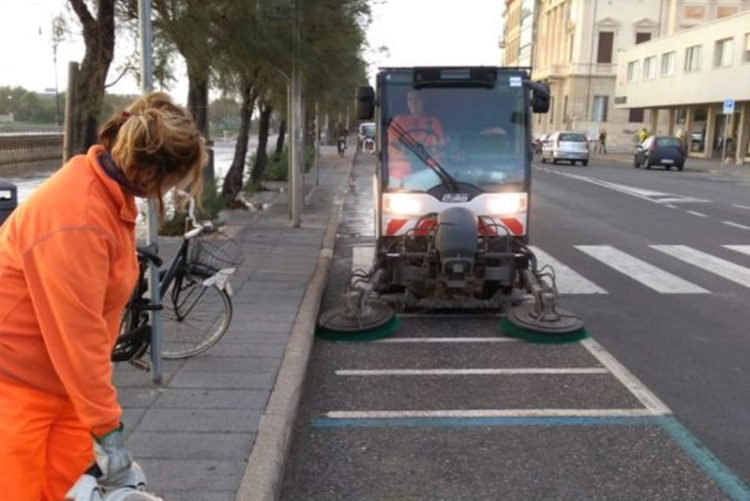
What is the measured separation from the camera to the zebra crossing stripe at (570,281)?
9.10m

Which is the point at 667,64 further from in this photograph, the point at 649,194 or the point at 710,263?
the point at 710,263

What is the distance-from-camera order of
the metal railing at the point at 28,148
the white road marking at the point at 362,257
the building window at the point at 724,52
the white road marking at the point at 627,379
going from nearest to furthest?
the white road marking at the point at 627,379, the white road marking at the point at 362,257, the metal railing at the point at 28,148, the building window at the point at 724,52

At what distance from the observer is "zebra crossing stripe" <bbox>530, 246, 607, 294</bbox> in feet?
29.9

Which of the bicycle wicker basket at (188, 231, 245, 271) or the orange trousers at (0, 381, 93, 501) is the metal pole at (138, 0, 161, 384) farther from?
the orange trousers at (0, 381, 93, 501)

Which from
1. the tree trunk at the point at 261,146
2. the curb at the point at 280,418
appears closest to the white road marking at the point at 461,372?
the curb at the point at 280,418

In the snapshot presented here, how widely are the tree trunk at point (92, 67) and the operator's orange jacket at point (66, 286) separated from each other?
20.8ft

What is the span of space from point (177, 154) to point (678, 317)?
689 centimetres

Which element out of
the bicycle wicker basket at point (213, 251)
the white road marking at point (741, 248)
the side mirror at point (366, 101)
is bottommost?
the white road marking at point (741, 248)

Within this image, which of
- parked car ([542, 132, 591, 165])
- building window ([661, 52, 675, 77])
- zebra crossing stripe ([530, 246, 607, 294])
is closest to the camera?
zebra crossing stripe ([530, 246, 607, 294])

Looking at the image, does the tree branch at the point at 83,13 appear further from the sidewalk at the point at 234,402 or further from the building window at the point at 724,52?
the building window at the point at 724,52

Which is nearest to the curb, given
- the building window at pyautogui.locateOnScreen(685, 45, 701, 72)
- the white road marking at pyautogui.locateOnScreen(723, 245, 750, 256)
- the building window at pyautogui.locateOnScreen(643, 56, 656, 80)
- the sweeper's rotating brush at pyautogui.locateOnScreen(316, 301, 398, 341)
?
the sweeper's rotating brush at pyautogui.locateOnScreen(316, 301, 398, 341)

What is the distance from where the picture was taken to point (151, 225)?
5004 millimetres

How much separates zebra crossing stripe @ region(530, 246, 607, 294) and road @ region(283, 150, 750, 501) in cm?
4

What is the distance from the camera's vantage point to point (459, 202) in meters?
7.98
